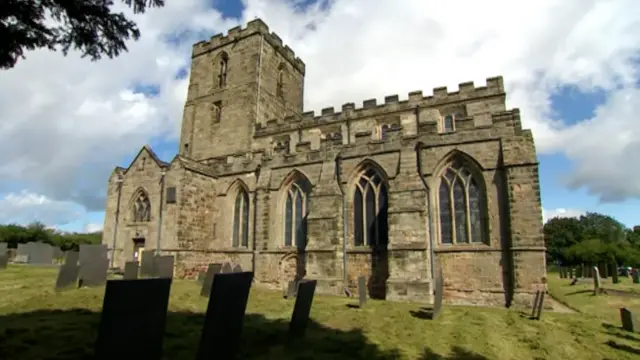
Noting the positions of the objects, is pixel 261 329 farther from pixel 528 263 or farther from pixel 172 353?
pixel 528 263

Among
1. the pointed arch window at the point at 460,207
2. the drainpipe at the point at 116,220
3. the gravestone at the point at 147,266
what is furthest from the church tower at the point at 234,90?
the pointed arch window at the point at 460,207

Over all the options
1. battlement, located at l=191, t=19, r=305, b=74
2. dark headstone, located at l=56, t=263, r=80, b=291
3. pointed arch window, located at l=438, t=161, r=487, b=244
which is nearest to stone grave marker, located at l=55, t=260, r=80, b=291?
dark headstone, located at l=56, t=263, r=80, b=291

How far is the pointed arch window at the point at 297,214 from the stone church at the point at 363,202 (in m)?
0.06

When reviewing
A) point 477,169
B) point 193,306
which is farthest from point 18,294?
point 477,169

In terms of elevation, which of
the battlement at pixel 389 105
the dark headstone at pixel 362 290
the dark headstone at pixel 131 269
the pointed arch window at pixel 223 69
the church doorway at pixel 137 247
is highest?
the pointed arch window at pixel 223 69

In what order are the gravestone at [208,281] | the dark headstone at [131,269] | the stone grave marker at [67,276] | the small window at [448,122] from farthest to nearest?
1. the small window at [448,122]
2. the dark headstone at [131,269]
3. the gravestone at [208,281]
4. the stone grave marker at [67,276]

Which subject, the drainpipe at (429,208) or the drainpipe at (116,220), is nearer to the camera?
the drainpipe at (429,208)

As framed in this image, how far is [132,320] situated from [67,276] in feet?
29.6

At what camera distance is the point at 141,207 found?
1930 cm

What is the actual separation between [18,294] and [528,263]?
15.5 metres

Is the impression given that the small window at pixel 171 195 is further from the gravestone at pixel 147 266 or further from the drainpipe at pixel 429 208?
the drainpipe at pixel 429 208

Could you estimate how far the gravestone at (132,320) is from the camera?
161 inches

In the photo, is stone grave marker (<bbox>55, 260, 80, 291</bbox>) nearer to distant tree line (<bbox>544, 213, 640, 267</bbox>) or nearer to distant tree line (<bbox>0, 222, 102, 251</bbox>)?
distant tree line (<bbox>0, 222, 102, 251</bbox>)

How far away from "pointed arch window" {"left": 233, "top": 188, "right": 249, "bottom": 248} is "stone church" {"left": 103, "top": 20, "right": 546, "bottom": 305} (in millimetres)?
56
